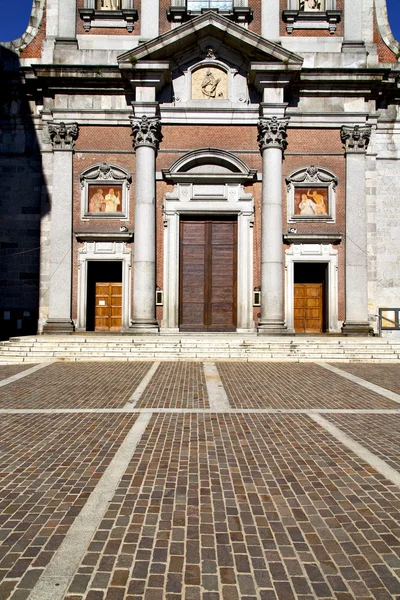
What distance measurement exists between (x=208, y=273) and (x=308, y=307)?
461cm

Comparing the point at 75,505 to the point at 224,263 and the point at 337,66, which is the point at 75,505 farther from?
the point at 337,66

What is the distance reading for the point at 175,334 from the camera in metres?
19.0

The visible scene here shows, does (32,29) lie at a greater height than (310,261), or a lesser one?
greater

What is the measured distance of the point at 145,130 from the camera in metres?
19.4

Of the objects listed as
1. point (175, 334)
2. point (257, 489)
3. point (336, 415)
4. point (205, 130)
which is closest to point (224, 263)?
point (175, 334)

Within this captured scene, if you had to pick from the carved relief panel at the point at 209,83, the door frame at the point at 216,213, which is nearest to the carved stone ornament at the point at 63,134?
the door frame at the point at 216,213

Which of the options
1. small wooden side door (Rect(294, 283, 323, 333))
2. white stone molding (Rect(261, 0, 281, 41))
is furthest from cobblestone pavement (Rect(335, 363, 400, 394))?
white stone molding (Rect(261, 0, 281, 41))

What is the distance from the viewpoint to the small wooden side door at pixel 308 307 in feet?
67.5

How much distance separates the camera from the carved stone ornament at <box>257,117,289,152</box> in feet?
63.9

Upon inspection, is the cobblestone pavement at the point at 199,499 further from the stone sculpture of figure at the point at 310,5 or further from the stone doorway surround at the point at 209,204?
the stone sculpture of figure at the point at 310,5

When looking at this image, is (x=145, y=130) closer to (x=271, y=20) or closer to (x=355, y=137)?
(x=271, y=20)

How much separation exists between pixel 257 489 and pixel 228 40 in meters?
19.6

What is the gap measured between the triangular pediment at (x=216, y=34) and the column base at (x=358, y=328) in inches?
419

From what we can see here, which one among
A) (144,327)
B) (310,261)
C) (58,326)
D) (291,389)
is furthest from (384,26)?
(58,326)
